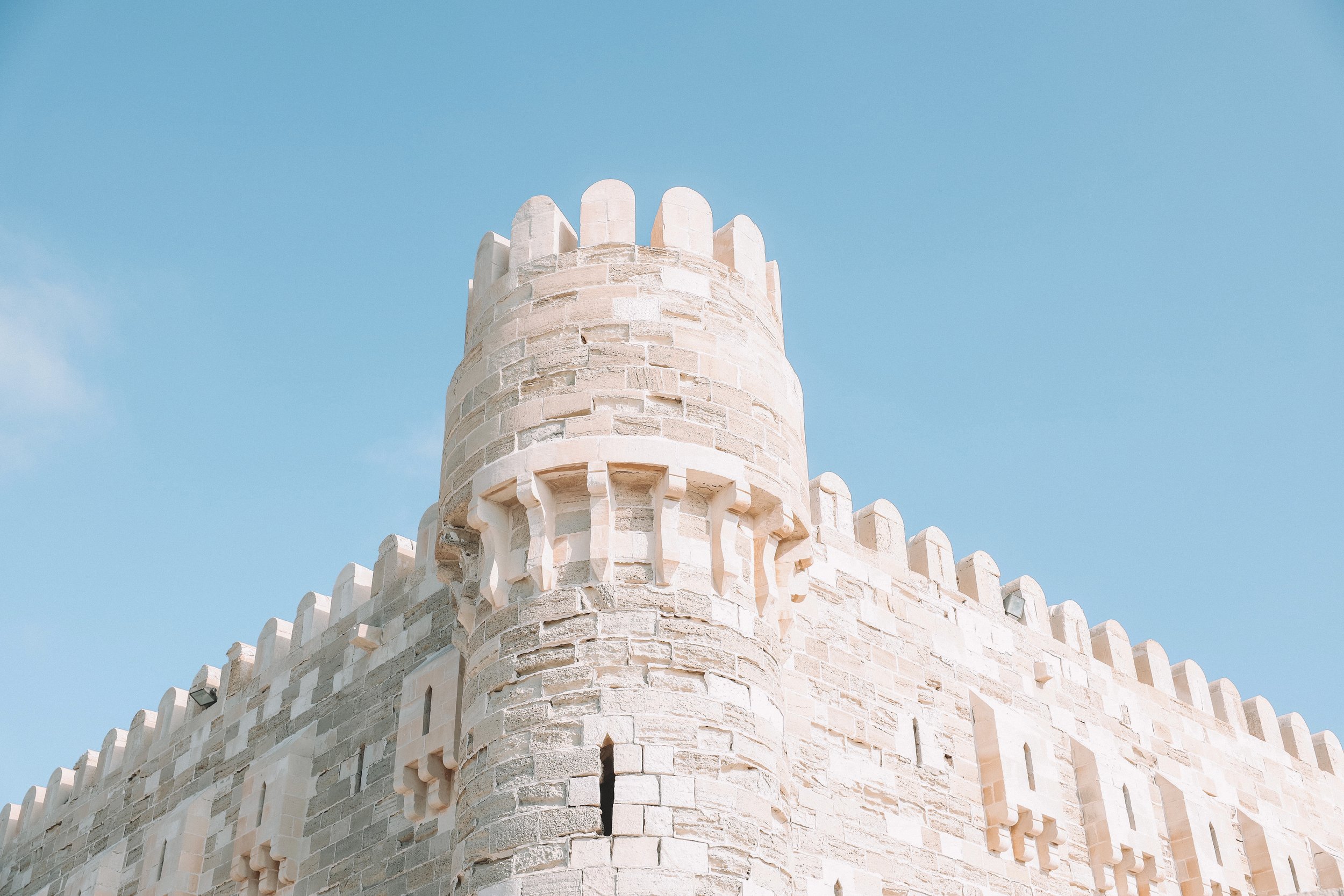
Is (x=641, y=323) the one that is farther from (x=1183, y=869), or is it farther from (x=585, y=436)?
(x=1183, y=869)

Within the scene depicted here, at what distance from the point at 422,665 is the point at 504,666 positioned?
279 cm

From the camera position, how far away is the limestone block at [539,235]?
32.4 ft

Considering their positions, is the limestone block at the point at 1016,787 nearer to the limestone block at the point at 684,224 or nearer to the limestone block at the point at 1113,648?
the limestone block at the point at 1113,648

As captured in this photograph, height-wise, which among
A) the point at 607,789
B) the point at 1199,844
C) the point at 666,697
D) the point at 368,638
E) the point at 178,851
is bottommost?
the point at 607,789

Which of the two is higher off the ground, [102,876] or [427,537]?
[427,537]

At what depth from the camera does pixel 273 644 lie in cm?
1394

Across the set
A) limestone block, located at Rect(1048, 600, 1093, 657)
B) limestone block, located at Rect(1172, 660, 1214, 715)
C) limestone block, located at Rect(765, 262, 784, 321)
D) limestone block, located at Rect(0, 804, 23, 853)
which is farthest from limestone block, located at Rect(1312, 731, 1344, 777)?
limestone block, located at Rect(0, 804, 23, 853)

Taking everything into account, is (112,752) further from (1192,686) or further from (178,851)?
(1192,686)

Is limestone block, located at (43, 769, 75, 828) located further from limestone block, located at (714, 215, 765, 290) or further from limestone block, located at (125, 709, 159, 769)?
limestone block, located at (714, 215, 765, 290)

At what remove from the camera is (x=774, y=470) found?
918 centimetres

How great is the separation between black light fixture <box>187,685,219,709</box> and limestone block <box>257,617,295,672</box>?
76 centimetres

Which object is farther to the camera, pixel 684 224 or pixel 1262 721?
pixel 1262 721

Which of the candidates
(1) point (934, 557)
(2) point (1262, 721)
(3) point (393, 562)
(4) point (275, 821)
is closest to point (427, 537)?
(3) point (393, 562)

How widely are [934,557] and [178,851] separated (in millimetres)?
7131
